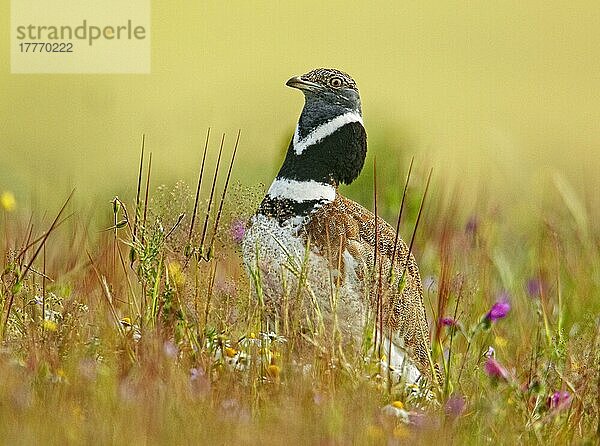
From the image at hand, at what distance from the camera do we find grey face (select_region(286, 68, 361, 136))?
14.5 feet

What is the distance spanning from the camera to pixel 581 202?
17.9 feet

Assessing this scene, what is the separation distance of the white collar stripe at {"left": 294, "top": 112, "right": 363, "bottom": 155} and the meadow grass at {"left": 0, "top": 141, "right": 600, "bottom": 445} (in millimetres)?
373

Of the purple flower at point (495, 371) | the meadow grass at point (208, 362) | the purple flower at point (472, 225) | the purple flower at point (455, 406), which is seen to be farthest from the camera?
the purple flower at point (472, 225)

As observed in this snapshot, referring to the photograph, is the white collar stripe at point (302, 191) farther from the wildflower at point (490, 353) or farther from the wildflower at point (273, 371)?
the wildflower at point (273, 371)

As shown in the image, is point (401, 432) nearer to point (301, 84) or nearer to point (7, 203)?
point (301, 84)

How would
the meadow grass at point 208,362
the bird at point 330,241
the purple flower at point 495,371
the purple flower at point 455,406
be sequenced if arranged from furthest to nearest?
1. the bird at point 330,241
2. the purple flower at point 495,371
3. the purple flower at point 455,406
4. the meadow grass at point 208,362

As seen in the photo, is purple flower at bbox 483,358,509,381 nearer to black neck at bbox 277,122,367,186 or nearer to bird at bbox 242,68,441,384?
bird at bbox 242,68,441,384

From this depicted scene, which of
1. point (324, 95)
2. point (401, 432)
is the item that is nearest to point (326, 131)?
point (324, 95)

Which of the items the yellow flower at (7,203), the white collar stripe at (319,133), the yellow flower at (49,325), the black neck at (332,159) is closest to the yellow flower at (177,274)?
the yellow flower at (49,325)

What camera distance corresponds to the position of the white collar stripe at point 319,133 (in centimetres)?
440

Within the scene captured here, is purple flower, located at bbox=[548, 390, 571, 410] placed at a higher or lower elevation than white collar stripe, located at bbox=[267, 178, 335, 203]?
lower

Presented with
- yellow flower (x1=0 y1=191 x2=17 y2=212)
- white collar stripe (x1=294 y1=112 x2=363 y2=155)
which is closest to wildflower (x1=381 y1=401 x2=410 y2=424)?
white collar stripe (x1=294 y1=112 x2=363 y2=155)

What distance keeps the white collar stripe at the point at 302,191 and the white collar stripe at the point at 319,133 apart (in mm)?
148

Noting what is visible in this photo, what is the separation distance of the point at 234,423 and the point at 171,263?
0.80m
